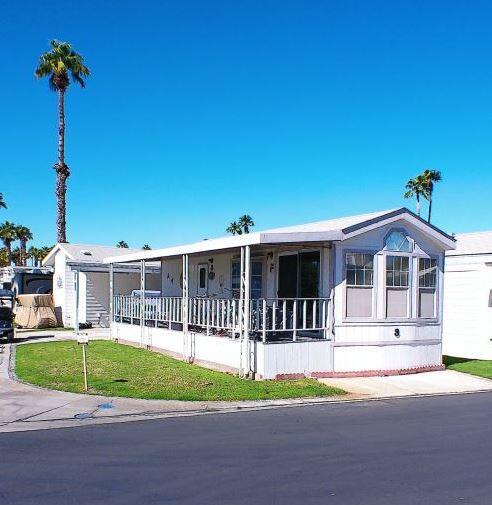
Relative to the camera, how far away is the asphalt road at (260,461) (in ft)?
18.6

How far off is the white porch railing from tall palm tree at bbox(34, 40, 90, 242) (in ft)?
46.4

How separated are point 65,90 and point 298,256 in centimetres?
2526

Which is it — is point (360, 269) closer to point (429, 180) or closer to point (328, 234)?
point (328, 234)

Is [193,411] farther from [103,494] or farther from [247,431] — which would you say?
[103,494]

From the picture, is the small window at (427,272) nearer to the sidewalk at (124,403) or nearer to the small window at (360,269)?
the small window at (360,269)

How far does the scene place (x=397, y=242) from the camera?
14234mm

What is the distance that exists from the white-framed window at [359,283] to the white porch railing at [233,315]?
577 mm

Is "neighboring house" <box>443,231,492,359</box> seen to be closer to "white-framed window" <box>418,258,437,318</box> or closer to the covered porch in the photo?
"white-framed window" <box>418,258,437,318</box>

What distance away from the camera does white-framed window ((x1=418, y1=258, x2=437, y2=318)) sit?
1467 cm

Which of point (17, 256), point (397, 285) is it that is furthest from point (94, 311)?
point (17, 256)

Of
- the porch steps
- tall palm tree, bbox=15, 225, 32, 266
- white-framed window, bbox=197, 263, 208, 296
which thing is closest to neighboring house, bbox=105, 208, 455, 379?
white-framed window, bbox=197, 263, 208, 296

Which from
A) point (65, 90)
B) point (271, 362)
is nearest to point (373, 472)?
point (271, 362)

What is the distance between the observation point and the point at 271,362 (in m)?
12.6

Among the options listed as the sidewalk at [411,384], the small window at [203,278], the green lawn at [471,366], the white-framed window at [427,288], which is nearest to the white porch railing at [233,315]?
the sidewalk at [411,384]
